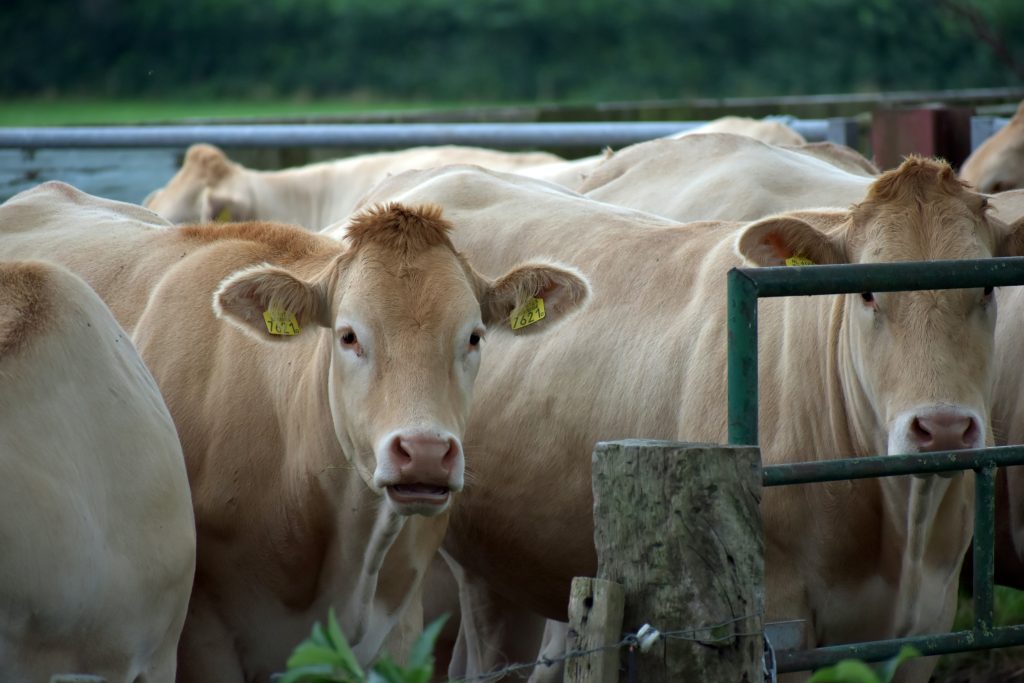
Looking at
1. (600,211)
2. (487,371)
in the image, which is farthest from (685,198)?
(487,371)

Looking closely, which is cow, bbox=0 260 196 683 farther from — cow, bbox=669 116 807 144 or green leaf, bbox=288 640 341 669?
cow, bbox=669 116 807 144

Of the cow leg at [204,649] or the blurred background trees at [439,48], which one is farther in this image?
the blurred background trees at [439,48]

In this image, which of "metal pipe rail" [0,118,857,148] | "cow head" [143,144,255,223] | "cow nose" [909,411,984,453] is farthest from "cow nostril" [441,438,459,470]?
"cow head" [143,144,255,223]

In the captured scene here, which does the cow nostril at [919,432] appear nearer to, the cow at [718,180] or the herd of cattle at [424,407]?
the herd of cattle at [424,407]

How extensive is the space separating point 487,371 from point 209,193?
6205mm

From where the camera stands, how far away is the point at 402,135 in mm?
8898

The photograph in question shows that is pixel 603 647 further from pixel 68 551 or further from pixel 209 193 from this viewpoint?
pixel 209 193

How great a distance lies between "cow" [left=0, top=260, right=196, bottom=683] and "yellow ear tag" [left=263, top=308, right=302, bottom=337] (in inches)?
15.7

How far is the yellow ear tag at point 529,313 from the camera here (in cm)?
393

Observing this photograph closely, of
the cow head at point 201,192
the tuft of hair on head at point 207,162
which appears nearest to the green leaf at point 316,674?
the cow head at point 201,192

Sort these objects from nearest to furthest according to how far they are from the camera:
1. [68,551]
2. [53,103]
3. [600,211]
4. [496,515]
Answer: [68,551] < [496,515] < [600,211] < [53,103]

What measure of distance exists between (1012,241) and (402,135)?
5.56 metres

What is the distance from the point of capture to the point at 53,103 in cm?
3344

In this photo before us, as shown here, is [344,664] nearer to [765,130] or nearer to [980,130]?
[765,130]
